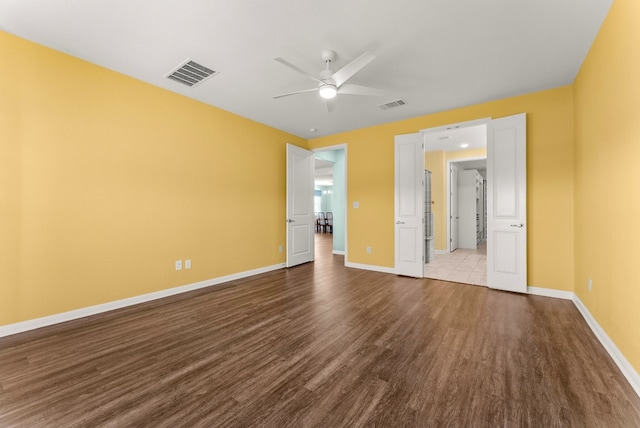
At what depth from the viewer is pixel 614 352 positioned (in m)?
1.97

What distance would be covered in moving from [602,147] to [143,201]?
4.92 m

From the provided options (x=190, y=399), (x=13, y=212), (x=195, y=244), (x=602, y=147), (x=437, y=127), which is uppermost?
(x=437, y=127)

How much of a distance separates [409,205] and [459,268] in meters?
1.80

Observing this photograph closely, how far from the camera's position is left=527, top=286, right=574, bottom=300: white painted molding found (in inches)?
130

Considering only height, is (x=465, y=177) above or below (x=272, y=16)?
below

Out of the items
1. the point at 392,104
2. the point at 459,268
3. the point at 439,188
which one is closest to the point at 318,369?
the point at 392,104

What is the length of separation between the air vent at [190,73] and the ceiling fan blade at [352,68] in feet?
4.97

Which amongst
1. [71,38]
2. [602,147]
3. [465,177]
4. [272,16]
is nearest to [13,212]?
[71,38]

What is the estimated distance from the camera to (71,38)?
8.07 feet

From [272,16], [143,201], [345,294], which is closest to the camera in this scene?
[272,16]

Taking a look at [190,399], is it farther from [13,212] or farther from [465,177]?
[465,177]

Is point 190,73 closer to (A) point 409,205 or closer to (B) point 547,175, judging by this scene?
(A) point 409,205

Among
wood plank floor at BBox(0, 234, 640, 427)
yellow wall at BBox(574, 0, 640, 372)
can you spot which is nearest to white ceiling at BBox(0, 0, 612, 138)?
yellow wall at BBox(574, 0, 640, 372)

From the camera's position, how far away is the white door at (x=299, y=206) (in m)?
5.25
